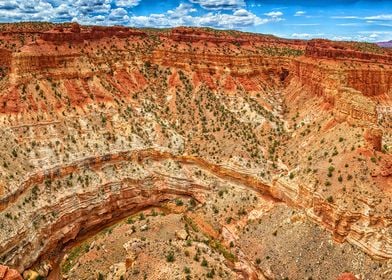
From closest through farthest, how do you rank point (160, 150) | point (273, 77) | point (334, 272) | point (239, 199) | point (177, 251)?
point (334, 272) → point (177, 251) → point (239, 199) → point (160, 150) → point (273, 77)

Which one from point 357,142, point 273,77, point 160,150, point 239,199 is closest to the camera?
point 357,142

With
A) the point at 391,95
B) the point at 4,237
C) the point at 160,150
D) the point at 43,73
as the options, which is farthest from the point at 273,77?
the point at 4,237

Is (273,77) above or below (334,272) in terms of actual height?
above

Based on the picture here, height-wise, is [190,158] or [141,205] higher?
[190,158]

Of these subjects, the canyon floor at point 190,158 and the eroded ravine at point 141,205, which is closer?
the eroded ravine at point 141,205

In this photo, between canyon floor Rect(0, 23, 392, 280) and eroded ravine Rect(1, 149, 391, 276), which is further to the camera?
canyon floor Rect(0, 23, 392, 280)

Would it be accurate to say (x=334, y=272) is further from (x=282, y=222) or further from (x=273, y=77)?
(x=273, y=77)

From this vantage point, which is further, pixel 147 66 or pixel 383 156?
pixel 147 66

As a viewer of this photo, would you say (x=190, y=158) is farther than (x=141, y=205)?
Yes
